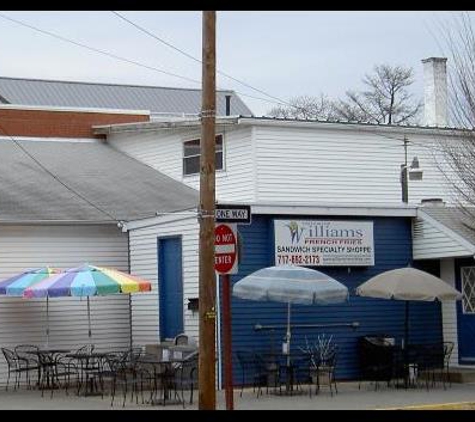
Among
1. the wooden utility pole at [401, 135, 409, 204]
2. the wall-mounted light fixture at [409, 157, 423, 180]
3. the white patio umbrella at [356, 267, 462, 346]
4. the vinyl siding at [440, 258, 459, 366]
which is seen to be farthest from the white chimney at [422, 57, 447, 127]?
the white patio umbrella at [356, 267, 462, 346]

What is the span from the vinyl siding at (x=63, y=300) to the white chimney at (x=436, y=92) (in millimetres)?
11567

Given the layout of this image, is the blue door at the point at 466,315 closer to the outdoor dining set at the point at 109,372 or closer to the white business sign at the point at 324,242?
the white business sign at the point at 324,242

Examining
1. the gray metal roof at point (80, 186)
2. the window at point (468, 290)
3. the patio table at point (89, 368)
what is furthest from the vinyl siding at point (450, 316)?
the patio table at point (89, 368)

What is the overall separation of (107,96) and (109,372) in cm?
4018

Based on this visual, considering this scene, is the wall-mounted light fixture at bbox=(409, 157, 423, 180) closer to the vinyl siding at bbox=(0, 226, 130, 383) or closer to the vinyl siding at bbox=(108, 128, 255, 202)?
the vinyl siding at bbox=(108, 128, 255, 202)

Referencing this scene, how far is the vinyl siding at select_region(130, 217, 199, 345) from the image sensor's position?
75.4ft

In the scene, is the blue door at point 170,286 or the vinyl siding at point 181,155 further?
the vinyl siding at point 181,155

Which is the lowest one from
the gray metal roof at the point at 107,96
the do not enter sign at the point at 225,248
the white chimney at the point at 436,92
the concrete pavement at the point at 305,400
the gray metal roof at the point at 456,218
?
the concrete pavement at the point at 305,400

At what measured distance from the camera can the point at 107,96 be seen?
59.9m

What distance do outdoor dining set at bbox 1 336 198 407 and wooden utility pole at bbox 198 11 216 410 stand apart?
14.5 ft

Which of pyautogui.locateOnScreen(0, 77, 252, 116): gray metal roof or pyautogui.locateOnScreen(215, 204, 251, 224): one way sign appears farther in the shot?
pyautogui.locateOnScreen(0, 77, 252, 116): gray metal roof

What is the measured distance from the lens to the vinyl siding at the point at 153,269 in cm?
2297

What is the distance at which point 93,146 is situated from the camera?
32.0 metres

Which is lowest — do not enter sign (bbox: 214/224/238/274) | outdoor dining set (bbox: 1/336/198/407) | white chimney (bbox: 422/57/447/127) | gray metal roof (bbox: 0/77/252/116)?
outdoor dining set (bbox: 1/336/198/407)
